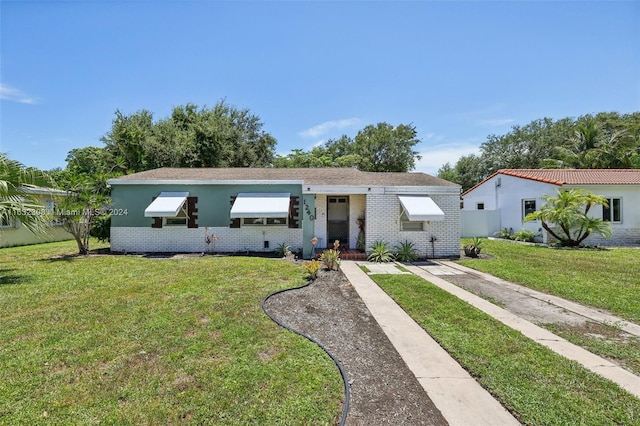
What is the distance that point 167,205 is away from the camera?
15484 millimetres

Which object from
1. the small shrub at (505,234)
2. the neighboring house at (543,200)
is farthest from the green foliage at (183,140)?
the small shrub at (505,234)

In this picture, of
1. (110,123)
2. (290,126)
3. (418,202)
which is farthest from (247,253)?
(110,123)

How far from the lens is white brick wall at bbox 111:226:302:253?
54.3 ft

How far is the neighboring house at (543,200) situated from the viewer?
20.2m

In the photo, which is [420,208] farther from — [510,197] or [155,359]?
[510,197]

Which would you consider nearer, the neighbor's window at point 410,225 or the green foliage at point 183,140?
the neighbor's window at point 410,225

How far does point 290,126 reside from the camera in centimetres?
3675

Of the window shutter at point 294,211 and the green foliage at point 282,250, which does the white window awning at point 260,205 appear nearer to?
the window shutter at point 294,211

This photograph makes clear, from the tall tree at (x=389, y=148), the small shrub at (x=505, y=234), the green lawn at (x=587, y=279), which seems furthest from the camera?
the tall tree at (x=389, y=148)

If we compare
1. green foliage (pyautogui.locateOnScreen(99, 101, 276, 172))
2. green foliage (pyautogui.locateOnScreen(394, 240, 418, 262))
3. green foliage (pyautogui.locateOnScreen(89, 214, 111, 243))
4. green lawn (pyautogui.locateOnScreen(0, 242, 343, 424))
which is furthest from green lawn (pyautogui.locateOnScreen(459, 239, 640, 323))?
green foliage (pyautogui.locateOnScreen(99, 101, 276, 172))

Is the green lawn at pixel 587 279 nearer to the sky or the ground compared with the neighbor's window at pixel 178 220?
nearer to the ground

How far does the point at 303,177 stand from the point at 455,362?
14.3 meters

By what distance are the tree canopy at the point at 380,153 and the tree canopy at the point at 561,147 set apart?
57.4 feet

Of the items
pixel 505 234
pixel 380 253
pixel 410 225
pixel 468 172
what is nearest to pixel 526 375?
pixel 380 253
